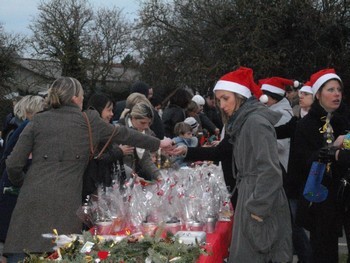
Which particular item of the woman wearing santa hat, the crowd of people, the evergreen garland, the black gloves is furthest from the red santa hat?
the evergreen garland

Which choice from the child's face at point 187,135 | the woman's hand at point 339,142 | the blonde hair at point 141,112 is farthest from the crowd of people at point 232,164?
the child's face at point 187,135

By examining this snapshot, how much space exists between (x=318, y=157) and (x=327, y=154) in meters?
0.15

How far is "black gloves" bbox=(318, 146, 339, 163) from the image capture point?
4.20 metres

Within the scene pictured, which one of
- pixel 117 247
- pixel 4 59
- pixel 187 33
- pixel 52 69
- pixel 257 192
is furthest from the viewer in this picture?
pixel 52 69

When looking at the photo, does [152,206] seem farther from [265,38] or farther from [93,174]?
[265,38]

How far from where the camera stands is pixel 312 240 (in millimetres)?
4633

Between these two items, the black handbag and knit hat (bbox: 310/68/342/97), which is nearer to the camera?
the black handbag

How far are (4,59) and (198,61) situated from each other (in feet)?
39.4

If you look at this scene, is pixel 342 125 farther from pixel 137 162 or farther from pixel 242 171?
pixel 137 162

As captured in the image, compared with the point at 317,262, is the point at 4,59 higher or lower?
higher

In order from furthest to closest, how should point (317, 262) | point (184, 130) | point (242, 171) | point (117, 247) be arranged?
1. point (184, 130)
2. point (317, 262)
3. point (242, 171)
4. point (117, 247)

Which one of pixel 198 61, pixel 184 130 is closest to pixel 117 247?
pixel 184 130

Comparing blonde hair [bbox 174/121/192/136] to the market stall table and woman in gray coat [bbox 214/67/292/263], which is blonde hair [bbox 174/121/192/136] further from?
woman in gray coat [bbox 214/67/292/263]

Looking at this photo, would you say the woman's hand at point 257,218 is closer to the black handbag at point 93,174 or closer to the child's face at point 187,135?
the black handbag at point 93,174
